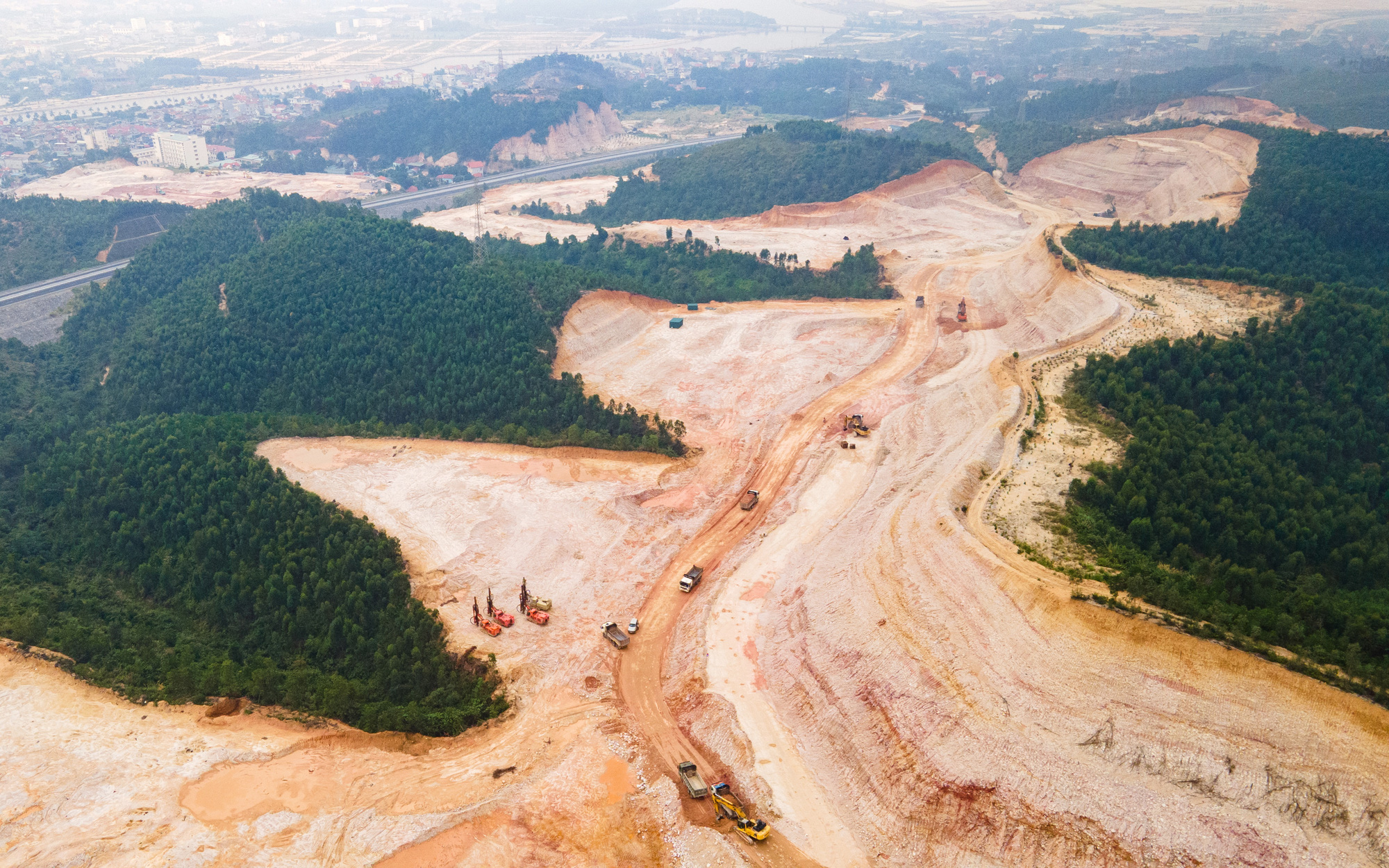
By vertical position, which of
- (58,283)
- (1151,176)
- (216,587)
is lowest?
(216,587)

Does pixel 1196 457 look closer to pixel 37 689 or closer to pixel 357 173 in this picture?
pixel 37 689

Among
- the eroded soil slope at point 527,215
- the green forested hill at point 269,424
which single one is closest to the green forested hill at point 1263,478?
the green forested hill at point 269,424

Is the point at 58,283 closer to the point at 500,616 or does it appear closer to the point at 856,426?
the point at 500,616

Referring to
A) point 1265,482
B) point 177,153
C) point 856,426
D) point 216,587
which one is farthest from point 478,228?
point 1265,482

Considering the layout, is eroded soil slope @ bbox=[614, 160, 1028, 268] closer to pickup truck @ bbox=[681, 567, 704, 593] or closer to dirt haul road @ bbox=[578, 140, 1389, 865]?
pickup truck @ bbox=[681, 567, 704, 593]

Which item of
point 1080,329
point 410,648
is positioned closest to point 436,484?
point 410,648

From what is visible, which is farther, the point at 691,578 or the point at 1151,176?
the point at 1151,176

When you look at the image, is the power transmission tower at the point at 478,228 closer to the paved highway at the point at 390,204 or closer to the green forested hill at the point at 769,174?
the paved highway at the point at 390,204
